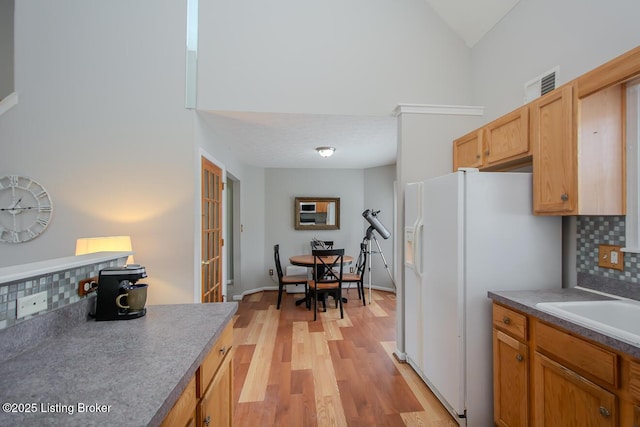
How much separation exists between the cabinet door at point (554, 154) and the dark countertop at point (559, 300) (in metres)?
0.49

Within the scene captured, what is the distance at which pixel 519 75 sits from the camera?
2.37m

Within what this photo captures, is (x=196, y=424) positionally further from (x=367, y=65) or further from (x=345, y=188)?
(x=345, y=188)

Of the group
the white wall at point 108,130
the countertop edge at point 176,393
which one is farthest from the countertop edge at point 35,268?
the white wall at point 108,130

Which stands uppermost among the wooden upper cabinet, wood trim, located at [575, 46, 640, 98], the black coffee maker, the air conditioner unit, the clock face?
wood trim, located at [575, 46, 640, 98]

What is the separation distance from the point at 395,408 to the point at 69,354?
1.97 meters

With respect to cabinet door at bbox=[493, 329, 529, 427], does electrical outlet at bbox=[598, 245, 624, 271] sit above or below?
above

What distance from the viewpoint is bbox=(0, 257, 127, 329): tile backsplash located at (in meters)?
0.95

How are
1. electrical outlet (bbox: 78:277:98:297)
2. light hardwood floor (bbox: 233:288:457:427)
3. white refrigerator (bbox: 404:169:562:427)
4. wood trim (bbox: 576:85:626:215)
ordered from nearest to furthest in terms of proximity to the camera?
1. electrical outlet (bbox: 78:277:98:297)
2. wood trim (bbox: 576:85:626:215)
3. white refrigerator (bbox: 404:169:562:427)
4. light hardwood floor (bbox: 233:288:457:427)

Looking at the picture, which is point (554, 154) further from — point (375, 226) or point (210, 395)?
point (375, 226)

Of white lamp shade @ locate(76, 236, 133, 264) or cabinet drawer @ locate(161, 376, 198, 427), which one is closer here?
cabinet drawer @ locate(161, 376, 198, 427)

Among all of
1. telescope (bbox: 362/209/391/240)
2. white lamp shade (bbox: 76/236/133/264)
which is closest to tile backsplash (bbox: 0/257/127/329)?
white lamp shade (bbox: 76/236/133/264)

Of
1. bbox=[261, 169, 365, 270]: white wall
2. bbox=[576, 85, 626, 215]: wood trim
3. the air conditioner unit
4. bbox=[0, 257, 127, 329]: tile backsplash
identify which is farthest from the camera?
bbox=[261, 169, 365, 270]: white wall

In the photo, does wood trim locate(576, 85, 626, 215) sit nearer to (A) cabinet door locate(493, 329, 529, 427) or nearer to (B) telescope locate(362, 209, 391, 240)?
(A) cabinet door locate(493, 329, 529, 427)

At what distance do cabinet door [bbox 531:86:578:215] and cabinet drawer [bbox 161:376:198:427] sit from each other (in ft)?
6.51
